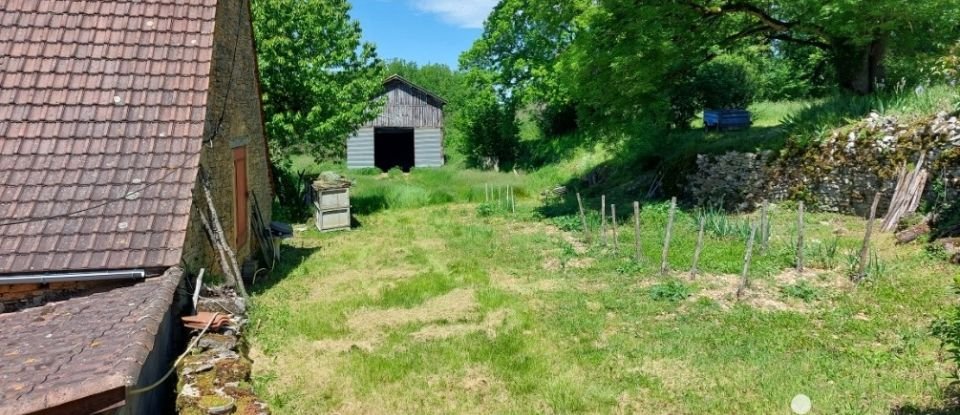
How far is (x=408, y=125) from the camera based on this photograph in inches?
1272

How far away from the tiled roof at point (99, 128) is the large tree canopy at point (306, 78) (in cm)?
1003

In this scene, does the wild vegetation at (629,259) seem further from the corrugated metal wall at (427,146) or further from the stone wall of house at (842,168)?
the corrugated metal wall at (427,146)

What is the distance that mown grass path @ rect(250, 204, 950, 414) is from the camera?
6.10 meters

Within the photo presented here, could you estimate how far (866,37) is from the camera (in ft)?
43.5

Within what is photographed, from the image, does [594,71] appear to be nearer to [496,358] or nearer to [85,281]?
[496,358]

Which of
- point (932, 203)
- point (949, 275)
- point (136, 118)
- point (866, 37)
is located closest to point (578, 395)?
point (136, 118)

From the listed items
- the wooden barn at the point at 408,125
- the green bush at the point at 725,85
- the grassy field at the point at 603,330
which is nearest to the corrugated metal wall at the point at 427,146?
the wooden barn at the point at 408,125

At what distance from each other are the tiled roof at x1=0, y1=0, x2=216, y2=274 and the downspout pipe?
2.7 inches

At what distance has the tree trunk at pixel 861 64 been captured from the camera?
15.7 m

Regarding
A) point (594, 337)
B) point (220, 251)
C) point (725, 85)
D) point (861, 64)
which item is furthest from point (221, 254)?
point (725, 85)

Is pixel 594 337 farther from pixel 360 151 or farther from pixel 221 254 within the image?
pixel 360 151

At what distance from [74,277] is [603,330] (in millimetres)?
6249

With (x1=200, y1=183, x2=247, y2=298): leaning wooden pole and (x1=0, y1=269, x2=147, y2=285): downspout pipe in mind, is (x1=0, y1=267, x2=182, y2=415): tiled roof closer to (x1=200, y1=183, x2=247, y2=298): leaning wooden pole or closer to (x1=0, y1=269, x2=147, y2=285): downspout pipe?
(x1=0, y1=269, x2=147, y2=285): downspout pipe

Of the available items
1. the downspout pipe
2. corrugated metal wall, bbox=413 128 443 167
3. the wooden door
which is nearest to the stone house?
the downspout pipe
